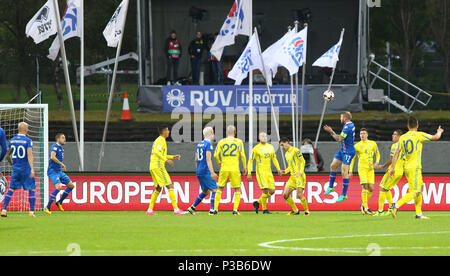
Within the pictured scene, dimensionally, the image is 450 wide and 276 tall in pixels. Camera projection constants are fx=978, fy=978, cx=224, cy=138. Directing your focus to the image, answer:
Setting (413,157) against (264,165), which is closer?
(413,157)

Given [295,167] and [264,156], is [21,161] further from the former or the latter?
[295,167]

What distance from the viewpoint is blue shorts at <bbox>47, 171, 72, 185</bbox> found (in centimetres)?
2233

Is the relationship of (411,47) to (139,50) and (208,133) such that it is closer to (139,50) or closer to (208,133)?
(139,50)

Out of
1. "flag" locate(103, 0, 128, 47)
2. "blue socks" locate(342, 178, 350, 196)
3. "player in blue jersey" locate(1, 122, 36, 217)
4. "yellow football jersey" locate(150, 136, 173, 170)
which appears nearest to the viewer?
"player in blue jersey" locate(1, 122, 36, 217)

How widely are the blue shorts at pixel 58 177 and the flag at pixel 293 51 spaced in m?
7.31

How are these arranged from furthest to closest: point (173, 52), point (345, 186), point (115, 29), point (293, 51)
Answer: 1. point (173, 52)
2. point (115, 29)
3. point (293, 51)
4. point (345, 186)

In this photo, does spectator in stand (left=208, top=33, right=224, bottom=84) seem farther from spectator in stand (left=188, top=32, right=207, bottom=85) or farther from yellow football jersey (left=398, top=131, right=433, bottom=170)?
yellow football jersey (left=398, top=131, right=433, bottom=170)

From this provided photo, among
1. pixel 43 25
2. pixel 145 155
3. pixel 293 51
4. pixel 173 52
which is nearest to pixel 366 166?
pixel 293 51

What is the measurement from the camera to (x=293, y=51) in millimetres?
26781

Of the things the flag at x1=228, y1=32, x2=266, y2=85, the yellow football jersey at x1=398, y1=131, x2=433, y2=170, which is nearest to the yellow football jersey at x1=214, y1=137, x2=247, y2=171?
the yellow football jersey at x1=398, y1=131, x2=433, y2=170

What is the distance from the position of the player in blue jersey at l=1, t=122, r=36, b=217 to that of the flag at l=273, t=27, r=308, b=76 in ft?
28.1

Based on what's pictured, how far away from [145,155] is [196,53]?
431 centimetres

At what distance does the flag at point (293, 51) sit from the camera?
26734 mm

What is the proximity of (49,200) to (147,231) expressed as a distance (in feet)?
21.1
